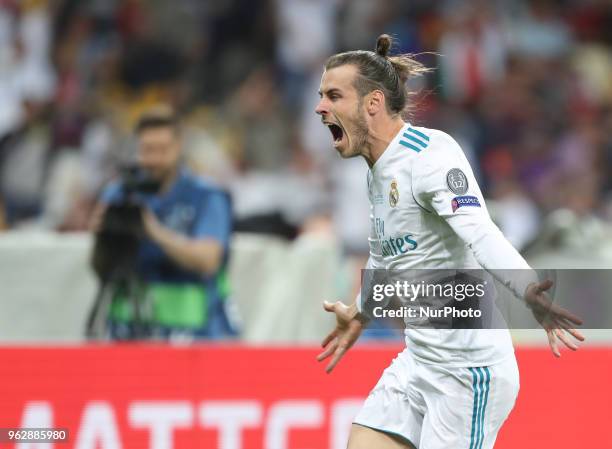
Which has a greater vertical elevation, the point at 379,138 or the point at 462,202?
the point at 379,138

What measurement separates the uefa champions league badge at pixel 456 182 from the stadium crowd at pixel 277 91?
6.33 meters

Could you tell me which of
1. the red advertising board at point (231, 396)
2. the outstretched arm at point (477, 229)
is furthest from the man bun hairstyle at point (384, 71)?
the red advertising board at point (231, 396)

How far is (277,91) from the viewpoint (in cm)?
1220

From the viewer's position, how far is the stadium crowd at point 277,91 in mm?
10836

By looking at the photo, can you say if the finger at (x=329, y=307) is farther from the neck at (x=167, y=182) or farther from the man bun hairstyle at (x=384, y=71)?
the neck at (x=167, y=182)

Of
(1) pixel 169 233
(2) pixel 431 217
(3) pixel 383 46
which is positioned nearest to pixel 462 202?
(2) pixel 431 217

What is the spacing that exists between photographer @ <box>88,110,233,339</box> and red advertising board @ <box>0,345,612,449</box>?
970mm

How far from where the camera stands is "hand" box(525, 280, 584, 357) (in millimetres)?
3602

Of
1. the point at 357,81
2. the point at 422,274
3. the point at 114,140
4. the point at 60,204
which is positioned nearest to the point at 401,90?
the point at 357,81

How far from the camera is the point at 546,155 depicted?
39.3ft

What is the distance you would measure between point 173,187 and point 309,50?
5.65 m

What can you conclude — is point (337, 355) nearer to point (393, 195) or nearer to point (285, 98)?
point (393, 195)

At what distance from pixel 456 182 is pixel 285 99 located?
27.7 ft

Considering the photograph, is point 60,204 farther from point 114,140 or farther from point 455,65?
point 455,65
